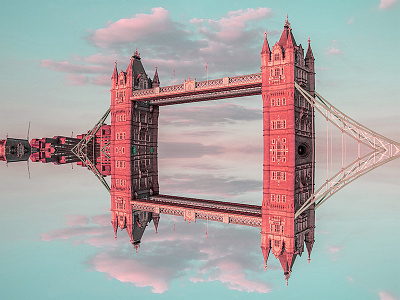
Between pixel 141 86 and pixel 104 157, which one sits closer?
pixel 141 86

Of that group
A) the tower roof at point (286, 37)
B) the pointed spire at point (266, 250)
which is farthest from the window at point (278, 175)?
the tower roof at point (286, 37)

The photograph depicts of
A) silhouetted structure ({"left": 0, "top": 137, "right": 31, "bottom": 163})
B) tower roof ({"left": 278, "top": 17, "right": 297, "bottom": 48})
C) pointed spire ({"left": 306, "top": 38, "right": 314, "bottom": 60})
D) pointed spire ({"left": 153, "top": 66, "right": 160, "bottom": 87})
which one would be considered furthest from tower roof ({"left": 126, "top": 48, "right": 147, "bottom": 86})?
silhouetted structure ({"left": 0, "top": 137, "right": 31, "bottom": 163})

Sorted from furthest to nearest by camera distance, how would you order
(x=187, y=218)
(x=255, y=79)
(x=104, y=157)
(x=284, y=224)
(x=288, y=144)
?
(x=104, y=157), (x=255, y=79), (x=288, y=144), (x=187, y=218), (x=284, y=224)

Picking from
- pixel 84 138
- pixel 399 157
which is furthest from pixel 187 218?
pixel 84 138

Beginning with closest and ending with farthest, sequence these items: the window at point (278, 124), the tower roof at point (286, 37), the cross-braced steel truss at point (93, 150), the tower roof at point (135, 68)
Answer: the window at point (278, 124) → the tower roof at point (286, 37) → the tower roof at point (135, 68) → the cross-braced steel truss at point (93, 150)

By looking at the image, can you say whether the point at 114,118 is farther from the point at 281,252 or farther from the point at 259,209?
the point at 281,252

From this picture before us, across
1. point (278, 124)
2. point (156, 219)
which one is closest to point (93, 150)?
point (156, 219)

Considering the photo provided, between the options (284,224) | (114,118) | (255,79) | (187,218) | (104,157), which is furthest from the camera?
(104,157)

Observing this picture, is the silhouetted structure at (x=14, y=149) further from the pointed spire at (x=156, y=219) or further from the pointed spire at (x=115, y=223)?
the pointed spire at (x=156, y=219)
